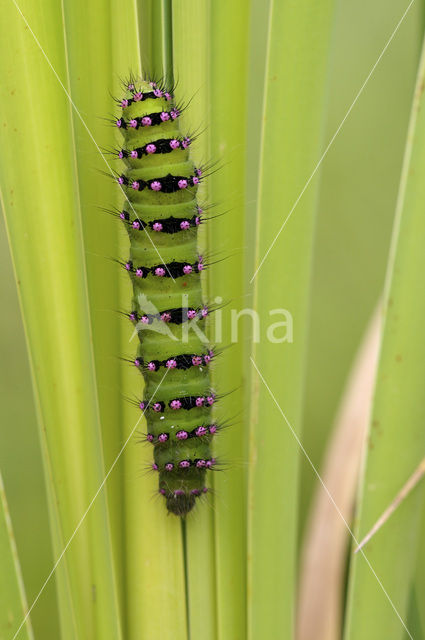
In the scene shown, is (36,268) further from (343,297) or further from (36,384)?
(343,297)

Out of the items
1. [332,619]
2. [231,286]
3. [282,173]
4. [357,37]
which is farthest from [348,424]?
[357,37]

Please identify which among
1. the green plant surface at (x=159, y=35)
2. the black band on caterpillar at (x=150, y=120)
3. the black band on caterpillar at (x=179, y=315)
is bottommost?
the black band on caterpillar at (x=179, y=315)

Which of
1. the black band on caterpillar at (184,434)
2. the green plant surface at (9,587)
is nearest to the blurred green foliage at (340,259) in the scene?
the black band on caterpillar at (184,434)

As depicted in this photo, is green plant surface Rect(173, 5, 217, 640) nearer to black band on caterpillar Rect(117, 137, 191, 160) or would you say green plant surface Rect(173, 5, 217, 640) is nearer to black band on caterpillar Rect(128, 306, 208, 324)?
black band on caterpillar Rect(117, 137, 191, 160)

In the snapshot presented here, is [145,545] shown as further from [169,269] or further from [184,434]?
[169,269]

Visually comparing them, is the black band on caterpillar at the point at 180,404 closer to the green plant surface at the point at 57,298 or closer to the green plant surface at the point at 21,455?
the green plant surface at the point at 57,298

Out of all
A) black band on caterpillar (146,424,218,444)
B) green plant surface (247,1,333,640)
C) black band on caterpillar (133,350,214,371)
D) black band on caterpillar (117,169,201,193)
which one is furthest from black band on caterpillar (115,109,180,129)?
black band on caterpillar (146,424,218,444)
